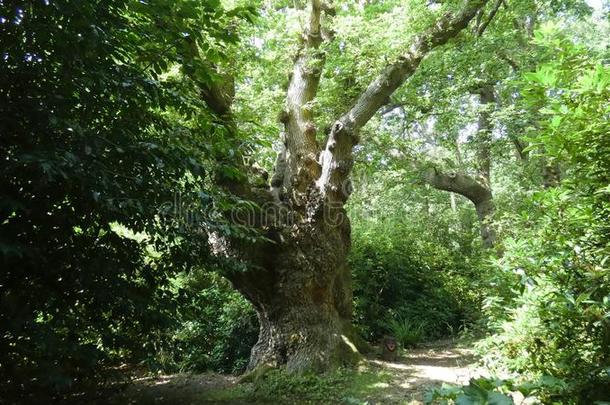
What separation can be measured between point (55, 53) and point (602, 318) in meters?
4.05

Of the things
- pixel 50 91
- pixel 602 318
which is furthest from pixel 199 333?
pixel 602 318

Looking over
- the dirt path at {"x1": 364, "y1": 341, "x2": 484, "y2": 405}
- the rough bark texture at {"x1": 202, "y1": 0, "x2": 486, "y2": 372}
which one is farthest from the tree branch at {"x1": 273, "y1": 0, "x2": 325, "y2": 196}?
the dirt path at {"x1": 364, "y1": 341, "x2": 484, "y2": 405}

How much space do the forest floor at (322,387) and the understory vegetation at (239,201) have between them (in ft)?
0.20

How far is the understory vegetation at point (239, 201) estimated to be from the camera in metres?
2.68

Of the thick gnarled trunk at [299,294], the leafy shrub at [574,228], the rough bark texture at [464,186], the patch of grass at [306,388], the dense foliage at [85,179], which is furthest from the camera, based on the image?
the rough bark texture at [464,186]

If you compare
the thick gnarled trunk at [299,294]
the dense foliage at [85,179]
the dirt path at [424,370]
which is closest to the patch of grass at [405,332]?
the dirt path at [424,370]

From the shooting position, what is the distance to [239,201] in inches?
181

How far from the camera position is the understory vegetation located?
8.79 ft

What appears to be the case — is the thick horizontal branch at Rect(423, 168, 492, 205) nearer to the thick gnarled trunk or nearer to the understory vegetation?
the understory vegetation

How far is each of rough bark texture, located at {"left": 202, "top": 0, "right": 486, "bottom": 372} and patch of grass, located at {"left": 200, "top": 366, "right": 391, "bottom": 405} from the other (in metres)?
0.29

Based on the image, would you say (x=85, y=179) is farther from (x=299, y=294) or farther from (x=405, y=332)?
(x=405, y=332)

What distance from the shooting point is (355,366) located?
20.9 ft

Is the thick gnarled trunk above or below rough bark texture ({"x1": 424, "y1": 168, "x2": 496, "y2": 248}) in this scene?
below

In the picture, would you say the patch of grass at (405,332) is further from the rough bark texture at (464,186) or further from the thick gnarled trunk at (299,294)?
the rough bark texture at (464,186)
